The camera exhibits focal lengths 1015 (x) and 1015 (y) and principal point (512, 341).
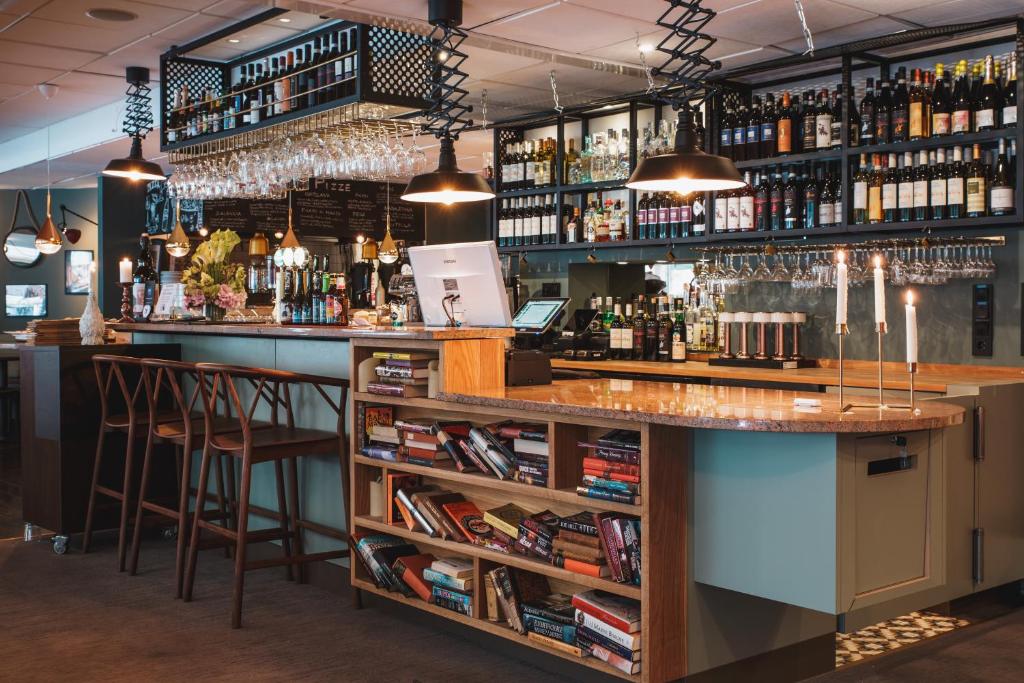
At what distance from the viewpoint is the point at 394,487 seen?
433 cm

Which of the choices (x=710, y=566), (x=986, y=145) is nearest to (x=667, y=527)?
(x=710, y=566)

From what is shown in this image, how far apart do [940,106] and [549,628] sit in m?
3.57

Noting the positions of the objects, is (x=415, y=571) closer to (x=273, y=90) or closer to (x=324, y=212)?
(x=273, y=90)

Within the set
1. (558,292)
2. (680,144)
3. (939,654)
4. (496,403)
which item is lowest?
(939,654)

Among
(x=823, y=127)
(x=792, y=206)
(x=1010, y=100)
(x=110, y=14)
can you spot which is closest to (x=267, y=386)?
(x=110, y=14)

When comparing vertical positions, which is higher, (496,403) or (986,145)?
(986,145)

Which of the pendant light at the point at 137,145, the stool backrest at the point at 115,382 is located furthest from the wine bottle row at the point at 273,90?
the stool backrest at the point at 115,382

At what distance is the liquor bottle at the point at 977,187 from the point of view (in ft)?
16.9

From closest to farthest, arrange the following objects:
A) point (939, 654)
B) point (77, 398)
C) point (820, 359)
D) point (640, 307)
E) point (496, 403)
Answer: point (496, 403) → point (939, 654) → point (77, 398) → point (820, 359) → point (640, 307)

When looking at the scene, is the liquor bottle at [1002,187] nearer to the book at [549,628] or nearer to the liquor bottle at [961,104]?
the liquor bottle at [961,104]

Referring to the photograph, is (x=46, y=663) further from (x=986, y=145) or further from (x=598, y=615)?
(x=986, y=145)

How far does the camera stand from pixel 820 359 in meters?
6.12

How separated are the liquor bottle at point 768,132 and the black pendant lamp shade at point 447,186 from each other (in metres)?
2.03

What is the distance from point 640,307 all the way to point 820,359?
1.38 metres
